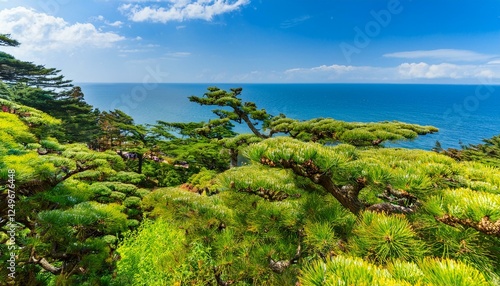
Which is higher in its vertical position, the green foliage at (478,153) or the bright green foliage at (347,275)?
the bright green foliage at (347,275)

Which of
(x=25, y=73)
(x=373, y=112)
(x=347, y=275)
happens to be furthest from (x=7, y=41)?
(x=373, y=112)

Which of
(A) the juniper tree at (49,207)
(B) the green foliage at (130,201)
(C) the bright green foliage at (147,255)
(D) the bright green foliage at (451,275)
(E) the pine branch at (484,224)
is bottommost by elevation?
(C) the bright green foliage at (147,255)

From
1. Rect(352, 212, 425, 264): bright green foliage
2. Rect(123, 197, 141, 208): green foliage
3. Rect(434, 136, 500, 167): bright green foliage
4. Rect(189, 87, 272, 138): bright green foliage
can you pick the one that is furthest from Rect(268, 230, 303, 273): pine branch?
Rect(434, 136, 500, 167): bright green foliage

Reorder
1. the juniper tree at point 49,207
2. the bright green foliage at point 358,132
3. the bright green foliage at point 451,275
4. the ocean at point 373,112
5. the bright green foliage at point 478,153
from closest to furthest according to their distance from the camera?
the bright green foliage at point 451,275, the juniper tree at point 49,207, the bright green foliage at point 358,132, the bright green foliage at point 478,153, the ocean at point 373,112

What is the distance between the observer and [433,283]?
39.3 inches

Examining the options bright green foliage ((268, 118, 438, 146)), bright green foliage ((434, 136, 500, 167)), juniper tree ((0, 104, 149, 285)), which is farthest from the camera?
bright green foliage ((434, 136, 500, 167))

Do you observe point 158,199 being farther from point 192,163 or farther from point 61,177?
point 192,163

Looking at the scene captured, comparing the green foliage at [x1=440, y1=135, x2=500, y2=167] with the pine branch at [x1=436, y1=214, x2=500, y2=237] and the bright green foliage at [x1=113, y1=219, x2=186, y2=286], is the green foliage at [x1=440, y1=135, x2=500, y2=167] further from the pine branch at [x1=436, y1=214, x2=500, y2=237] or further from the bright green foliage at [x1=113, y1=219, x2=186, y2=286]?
the pine branch at [x1=436, y1=214, x2=500, y2=237]

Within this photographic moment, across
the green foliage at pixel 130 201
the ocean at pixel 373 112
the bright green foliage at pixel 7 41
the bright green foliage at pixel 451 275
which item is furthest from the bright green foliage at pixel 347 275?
the bright green foliage at pixel 7 41

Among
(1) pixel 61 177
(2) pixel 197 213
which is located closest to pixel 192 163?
(1) pixel 61 177

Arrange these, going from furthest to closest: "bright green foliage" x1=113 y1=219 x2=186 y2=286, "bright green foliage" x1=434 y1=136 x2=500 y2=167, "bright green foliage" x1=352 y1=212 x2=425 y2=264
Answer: "bright green foliage" x1=434 y1=136 x2=500 y2=167
"bright green foliage" x1=113 y1=219 x2=186 y2=286
"bright green foliage" x1=352 y1=212 x2=425 y2=264

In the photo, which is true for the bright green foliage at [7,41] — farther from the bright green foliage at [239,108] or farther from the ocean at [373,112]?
the bright green foliage at [239,108]

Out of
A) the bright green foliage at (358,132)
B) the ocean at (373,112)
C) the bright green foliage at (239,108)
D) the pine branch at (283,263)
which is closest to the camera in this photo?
the pine branch at (283,263)

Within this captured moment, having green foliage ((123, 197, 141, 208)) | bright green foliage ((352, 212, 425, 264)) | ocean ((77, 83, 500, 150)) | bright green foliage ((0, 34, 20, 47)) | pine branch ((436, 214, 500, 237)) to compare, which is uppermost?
bright green foliage ((0, 34, 20, 47))
